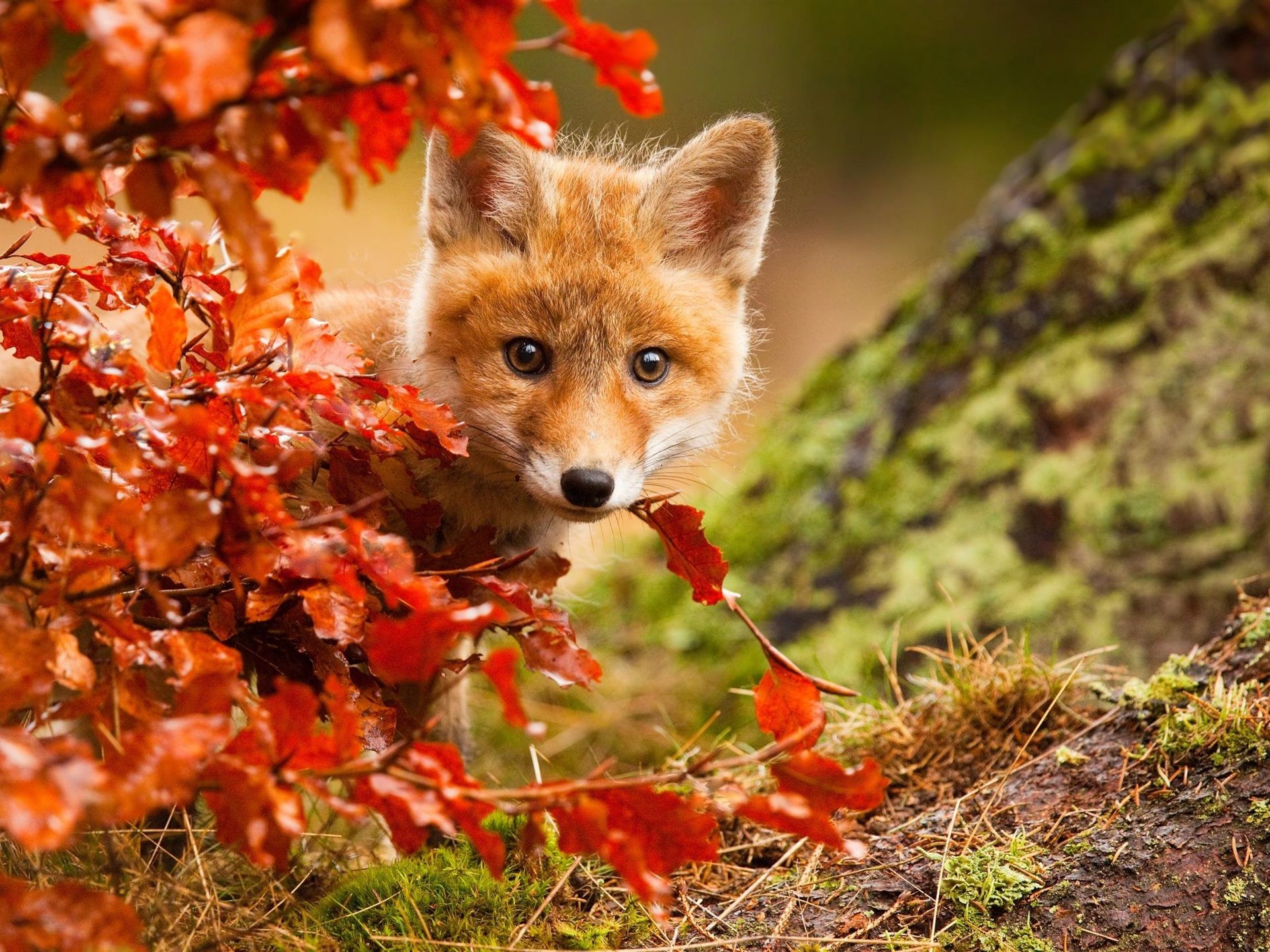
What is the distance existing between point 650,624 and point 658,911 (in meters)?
2.89

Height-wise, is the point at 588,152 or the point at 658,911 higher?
the point at 588,152

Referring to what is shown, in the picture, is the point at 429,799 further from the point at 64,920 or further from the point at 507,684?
the point at 64,920

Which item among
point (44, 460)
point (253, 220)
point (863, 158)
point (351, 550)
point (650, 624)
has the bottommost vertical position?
point (650, 624)

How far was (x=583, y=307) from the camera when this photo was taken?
7.70 feet

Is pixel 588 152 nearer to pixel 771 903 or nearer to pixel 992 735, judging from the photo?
pixel 992 735

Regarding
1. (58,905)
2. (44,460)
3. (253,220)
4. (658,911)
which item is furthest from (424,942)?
(253,220)

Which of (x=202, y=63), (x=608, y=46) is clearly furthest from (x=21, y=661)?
(x=608, y=46)

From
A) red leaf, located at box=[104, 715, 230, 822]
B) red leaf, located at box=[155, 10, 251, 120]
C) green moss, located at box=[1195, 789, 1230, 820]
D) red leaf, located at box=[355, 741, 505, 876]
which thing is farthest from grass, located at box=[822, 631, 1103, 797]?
red leaf, located at box=[155, 10, 251, 120]

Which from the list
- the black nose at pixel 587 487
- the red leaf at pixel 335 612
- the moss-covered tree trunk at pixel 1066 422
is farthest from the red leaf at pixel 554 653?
the moss-covered tree trunk at pixel 1066 422

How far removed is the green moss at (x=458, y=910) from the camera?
5.64ft

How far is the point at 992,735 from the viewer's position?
7.70ft

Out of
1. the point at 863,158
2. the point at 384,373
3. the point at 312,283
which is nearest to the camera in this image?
the point at 312,283

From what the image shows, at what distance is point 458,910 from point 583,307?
1224 millimetres

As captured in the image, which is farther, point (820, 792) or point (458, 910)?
point (458, 910)
